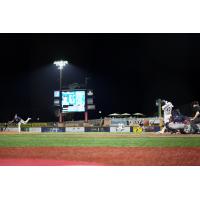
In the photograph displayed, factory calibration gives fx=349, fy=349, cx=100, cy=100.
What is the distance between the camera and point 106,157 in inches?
184

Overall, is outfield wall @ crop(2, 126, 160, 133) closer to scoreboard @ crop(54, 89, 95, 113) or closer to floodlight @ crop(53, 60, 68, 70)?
scoreboard @ crop(54, 89, 95, 113)

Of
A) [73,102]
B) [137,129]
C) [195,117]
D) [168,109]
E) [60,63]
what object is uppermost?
[60,63]

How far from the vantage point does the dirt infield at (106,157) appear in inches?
178

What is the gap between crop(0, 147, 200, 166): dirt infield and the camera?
14.8ft

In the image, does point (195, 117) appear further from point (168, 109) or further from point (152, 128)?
point (152, 128)

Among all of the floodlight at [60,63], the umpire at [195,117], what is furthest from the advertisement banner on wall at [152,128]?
the floodlight at [60,63]

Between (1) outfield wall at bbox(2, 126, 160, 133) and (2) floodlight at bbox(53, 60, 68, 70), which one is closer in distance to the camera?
(2) floodlight at bbox(53, 60, 68, 70)

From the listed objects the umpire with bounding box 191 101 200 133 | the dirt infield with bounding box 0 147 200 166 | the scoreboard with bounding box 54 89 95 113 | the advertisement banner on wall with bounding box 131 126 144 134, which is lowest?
the dirt infield with bounding box 0 147 200 166

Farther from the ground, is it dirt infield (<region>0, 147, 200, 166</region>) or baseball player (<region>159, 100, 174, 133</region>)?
baseball player (<region>159, 100, 174, 133</region>)

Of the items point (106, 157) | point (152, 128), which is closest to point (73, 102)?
point (152, 128)

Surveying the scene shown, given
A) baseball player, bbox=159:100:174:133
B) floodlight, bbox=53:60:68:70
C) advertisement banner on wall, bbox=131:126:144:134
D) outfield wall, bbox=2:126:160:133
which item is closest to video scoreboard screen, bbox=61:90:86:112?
outfield wall, bbox=2:126:160:133

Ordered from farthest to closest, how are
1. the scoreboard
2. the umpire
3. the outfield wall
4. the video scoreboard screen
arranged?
the outfield wall < the video scoreboard screen < the scoreboard < the umpire

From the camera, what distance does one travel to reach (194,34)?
517 centimetres

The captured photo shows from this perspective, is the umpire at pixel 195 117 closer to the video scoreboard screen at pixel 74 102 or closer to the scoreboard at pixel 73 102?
the scoreboard at pixel 73 102
